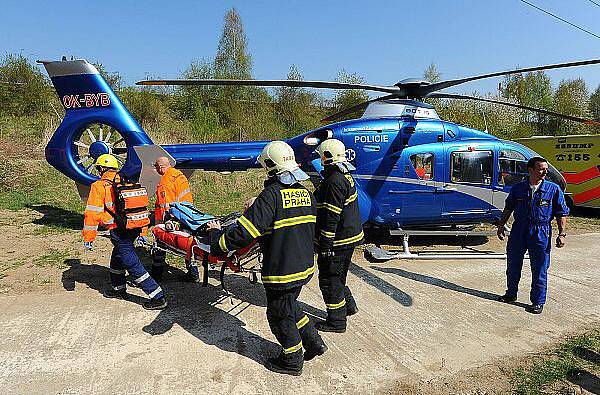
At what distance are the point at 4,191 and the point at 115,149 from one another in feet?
20.4

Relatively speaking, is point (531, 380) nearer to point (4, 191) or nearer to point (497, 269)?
point (497, 269)

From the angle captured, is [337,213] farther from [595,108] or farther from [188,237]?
[595,108]

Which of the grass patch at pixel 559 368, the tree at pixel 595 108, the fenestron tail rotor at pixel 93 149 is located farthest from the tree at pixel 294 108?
the tree at pixel 595 108

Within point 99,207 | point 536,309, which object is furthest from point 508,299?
point 99,207

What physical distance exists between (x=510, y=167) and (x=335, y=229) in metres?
5.25

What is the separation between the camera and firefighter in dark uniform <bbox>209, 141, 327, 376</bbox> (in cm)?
344

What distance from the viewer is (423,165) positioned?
7.80 metres

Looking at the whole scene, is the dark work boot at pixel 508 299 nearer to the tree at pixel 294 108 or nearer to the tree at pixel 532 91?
the tree at pixel 294 108

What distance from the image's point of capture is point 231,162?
27.1 feet

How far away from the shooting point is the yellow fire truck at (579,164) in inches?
477

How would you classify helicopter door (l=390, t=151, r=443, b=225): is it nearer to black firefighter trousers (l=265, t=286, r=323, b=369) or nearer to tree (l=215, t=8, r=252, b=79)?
black firefighter trousers (l=265, t=286, r=323, b=369)

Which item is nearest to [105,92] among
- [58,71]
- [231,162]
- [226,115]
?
[58,71]

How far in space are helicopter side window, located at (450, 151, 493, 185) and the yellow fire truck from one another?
6.27 meters

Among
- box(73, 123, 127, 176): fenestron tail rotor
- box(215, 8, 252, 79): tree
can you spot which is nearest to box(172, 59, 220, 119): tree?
box(215, 8, 252, 79): tree
